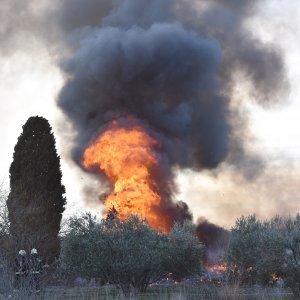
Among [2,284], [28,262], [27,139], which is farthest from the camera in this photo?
[27,139]

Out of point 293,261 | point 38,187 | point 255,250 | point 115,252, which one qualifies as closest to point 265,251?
point 255,250

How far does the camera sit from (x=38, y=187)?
1379 inches

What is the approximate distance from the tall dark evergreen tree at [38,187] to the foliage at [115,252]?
741cm

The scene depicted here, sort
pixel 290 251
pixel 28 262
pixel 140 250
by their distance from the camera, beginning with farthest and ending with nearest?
pixel 140 250 → pixel 290 251 → pixel 28 262

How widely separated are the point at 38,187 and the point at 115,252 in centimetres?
1432

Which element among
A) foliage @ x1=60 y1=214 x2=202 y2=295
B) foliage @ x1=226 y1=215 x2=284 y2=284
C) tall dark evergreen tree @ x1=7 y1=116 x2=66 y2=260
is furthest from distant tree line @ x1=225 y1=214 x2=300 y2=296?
tall dark evergreen tree @ x1=7 y1=116 x2=66 y2=260

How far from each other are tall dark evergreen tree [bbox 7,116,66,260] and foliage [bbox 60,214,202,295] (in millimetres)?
7414

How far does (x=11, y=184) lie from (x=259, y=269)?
20283 mm

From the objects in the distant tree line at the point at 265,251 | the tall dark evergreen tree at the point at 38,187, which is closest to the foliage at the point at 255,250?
the distant tree line at the point at 265,251

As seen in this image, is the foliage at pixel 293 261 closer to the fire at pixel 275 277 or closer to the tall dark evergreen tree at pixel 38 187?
the fire at pixel 275 277

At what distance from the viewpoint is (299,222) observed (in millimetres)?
23703

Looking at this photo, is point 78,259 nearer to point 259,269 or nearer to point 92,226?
point 92,226

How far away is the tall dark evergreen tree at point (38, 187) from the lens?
32.0 meters

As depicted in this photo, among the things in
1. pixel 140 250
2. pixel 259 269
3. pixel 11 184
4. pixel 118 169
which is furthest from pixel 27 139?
pixel 259 269
